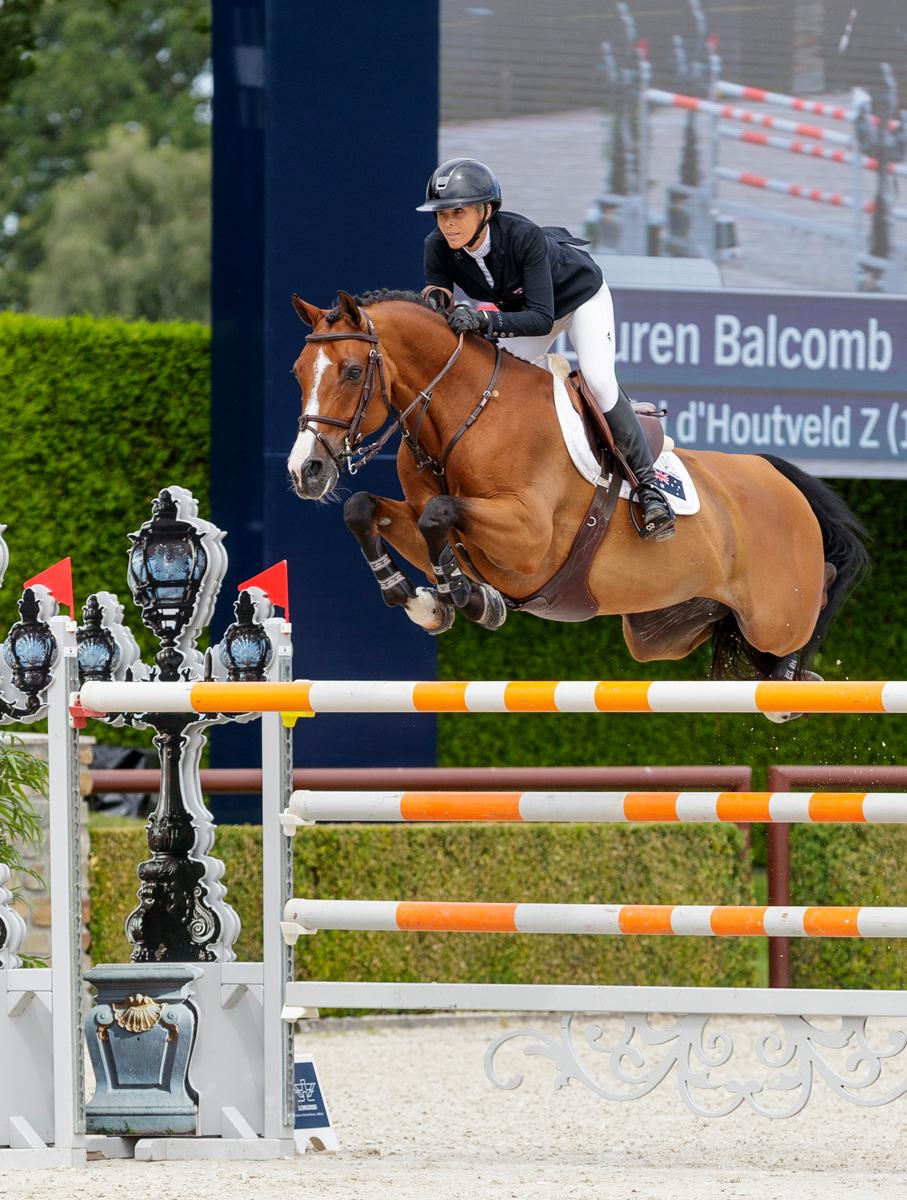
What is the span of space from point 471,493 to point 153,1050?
5.49 ft

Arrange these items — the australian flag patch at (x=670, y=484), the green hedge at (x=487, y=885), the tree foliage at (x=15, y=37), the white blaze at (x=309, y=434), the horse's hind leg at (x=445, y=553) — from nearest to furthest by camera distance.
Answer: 1. the white blaze at (x=309, y=434)
2. the horse's hind leg at (x=445, y=553)
3. the australian flag patch at (x=670, y=484)
4. the green hedge at (x=487, y=885)
5. the tree foliage at (x=15, y=37)

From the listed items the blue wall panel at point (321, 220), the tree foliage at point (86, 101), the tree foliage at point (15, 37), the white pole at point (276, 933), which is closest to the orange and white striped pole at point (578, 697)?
the white pole at point (276, 933)

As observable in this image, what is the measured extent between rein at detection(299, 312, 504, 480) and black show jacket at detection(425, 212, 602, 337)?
148 millimetres

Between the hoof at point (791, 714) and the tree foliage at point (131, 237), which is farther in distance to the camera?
the tree foliage at point (131, 237)

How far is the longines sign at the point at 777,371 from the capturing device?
7797 millimetres

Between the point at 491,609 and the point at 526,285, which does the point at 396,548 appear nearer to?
the point at 491,609

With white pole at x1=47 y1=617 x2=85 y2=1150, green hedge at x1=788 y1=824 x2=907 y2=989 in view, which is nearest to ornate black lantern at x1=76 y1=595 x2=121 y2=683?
white pole at x1=47 y1=617 x2=85 y2=1150

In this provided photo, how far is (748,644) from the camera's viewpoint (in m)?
4.68

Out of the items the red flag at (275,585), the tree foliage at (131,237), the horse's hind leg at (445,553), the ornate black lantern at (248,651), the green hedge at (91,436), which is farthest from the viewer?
the tree foliage at (131,237)

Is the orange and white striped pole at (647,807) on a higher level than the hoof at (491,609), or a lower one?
lower

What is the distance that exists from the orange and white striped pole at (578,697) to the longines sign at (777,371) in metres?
3.83

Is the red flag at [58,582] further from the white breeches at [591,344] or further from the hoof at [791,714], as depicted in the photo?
the hoof at [791,714]

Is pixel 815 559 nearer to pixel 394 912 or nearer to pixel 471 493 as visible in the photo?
pixel 471 493

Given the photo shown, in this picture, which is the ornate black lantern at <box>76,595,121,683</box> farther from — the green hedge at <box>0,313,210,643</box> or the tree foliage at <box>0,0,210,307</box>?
the tree foliage at <box>0,0,210,307</box>
